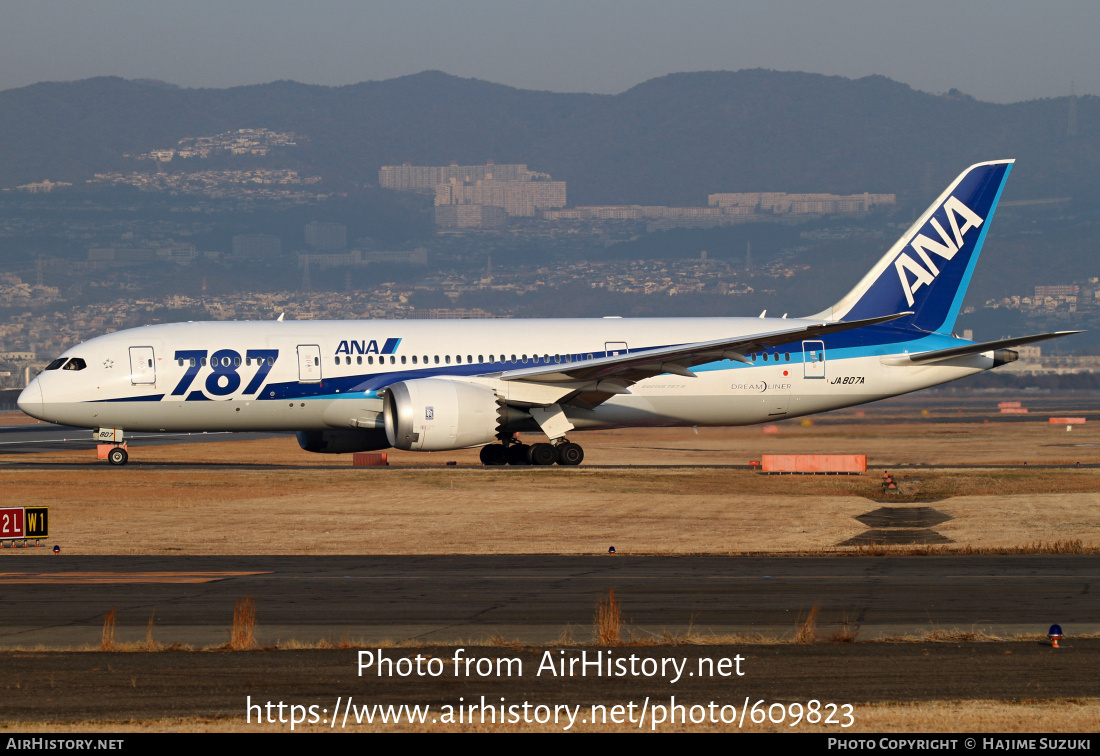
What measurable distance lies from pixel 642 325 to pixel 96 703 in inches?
1148

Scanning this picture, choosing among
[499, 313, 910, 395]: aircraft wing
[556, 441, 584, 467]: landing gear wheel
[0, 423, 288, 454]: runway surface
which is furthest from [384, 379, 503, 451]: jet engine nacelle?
[0, 423, 288, 454]: runway surface

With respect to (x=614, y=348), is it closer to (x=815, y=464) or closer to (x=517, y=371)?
(x=517, y=371)

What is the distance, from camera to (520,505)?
2905cm

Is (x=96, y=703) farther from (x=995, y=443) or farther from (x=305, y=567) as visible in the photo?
(x=995, y=443)

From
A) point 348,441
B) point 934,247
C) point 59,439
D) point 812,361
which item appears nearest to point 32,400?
point 348,441

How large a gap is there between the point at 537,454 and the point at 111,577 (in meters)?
18.9

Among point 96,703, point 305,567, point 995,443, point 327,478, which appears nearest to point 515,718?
point 96,703

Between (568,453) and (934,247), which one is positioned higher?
(934,247)

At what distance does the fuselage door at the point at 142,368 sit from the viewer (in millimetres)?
36219

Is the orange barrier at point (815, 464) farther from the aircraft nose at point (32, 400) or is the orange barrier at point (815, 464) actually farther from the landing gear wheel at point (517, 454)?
the aircraft nose at point (32, 400)

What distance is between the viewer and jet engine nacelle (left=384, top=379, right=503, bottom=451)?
110 feet

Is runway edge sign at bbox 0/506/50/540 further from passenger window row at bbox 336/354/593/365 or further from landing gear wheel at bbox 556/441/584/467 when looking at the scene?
landing gear wheel at bbox 556/441/584/467

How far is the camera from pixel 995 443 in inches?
2133

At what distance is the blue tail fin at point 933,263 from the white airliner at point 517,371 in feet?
0.15
